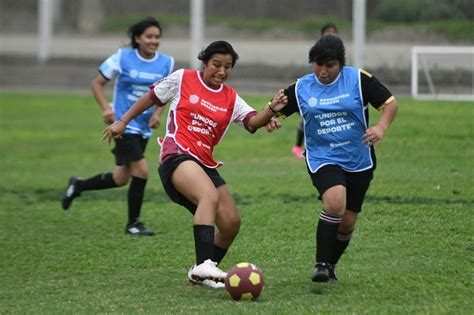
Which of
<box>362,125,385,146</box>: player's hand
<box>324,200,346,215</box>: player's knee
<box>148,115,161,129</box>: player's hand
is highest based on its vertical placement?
<box>362,125,385,146</box>: player's hand

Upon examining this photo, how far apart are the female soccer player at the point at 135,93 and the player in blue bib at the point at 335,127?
3408 millimetres

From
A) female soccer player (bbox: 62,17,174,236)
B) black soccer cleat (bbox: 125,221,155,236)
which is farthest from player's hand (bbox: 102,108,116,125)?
black soccer cleat (bbox: 125,221,155,236)

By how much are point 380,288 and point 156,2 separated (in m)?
21.0

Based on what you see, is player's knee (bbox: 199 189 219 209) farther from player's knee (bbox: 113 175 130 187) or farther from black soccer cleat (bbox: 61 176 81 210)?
black soccer cleat (bbox: 61 176 81 210)

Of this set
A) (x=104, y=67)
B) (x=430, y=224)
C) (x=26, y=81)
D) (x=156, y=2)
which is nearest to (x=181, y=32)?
(x=156, y=2)

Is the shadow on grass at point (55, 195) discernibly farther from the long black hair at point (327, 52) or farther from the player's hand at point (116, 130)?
the long black hair at point (327, 52)

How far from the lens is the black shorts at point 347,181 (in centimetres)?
713

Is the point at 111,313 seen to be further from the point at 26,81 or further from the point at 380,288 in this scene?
the point at 26,81

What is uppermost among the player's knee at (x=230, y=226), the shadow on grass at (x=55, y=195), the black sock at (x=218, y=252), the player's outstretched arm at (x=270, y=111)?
the player's outstretched arm at (x=270, y=111)

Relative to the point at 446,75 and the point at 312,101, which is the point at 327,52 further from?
the point at 446,75

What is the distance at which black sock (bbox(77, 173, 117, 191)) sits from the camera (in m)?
10.9

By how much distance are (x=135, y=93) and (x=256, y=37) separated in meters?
14.2

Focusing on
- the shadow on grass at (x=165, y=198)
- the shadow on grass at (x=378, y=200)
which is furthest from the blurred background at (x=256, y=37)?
the shadow on grass at (x=378, y=200)

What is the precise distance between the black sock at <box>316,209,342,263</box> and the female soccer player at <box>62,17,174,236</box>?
11.6 feet
